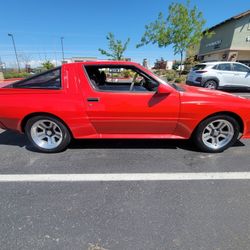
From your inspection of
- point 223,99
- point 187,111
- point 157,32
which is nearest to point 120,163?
point 187,111

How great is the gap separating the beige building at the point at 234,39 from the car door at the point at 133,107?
29.7 meters

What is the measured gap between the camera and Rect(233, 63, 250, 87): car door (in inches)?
374

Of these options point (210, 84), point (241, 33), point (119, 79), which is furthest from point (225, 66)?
point (241, 33)

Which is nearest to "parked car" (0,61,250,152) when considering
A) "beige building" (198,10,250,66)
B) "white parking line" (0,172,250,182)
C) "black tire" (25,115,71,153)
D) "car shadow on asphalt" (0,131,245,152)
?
"black tire" (25,115,71,153)

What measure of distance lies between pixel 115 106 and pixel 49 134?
1.28 metres

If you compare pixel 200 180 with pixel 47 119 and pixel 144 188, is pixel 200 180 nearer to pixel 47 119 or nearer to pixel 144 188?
pixel 144 188

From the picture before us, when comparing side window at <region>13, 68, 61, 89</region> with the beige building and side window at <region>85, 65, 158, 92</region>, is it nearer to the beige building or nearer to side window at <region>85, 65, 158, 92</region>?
side window at <region>85, 65, 158, 92</region>

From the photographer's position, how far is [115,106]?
2.95m

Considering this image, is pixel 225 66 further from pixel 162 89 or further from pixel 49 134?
pixel 49 134

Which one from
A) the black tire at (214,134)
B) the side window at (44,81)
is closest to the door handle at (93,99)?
the side window at (44,81)

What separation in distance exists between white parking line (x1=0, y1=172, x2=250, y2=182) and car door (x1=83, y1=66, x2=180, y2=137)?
82 centimetres

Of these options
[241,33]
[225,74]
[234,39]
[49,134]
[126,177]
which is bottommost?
[126,177]

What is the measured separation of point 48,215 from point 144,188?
113 centimetres

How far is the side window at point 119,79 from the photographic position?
10.2 feet
